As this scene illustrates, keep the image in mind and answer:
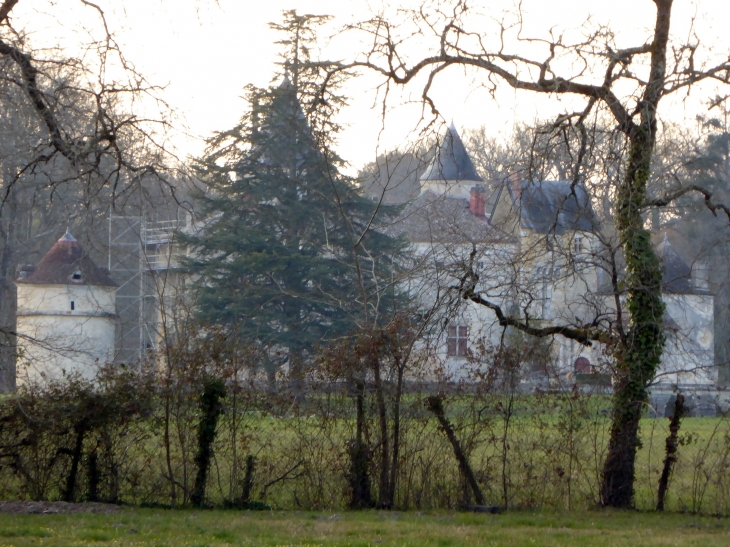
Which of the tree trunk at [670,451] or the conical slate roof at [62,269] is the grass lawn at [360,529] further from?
the conical slate roof at [62,269]

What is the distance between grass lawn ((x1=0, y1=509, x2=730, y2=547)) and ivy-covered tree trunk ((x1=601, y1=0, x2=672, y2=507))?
66cm

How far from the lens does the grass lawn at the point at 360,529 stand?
24.8 feet

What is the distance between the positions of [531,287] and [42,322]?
3018cm

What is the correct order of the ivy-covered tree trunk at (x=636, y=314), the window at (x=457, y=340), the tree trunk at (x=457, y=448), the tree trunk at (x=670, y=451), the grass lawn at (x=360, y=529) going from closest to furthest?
1. the grass lawn at (x=360, y=529)
2. the tree trunk at (x=457, y=448)
3. the tree trunk at (x=670, y=451)
4. the ivy-covered tree trunk at (x=636, y=314)
5. the window at (x=457, y=340)

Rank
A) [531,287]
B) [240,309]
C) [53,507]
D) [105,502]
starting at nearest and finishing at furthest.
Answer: [53,507], [105,502], [531,287], [240,309]

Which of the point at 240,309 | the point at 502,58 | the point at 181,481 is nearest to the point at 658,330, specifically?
the point at 502,58

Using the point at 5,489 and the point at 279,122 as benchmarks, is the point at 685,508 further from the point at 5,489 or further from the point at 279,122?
the point at 279,122

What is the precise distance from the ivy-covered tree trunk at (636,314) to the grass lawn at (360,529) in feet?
2.17

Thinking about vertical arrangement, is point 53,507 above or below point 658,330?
Result: below

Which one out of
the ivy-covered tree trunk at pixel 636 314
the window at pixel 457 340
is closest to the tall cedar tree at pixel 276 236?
the window at pixel 457 340

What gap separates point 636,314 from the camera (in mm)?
10805

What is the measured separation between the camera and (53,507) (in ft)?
31.0

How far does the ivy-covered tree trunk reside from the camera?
1038 centimetres

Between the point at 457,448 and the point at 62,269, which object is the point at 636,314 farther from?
the point at 62,269
